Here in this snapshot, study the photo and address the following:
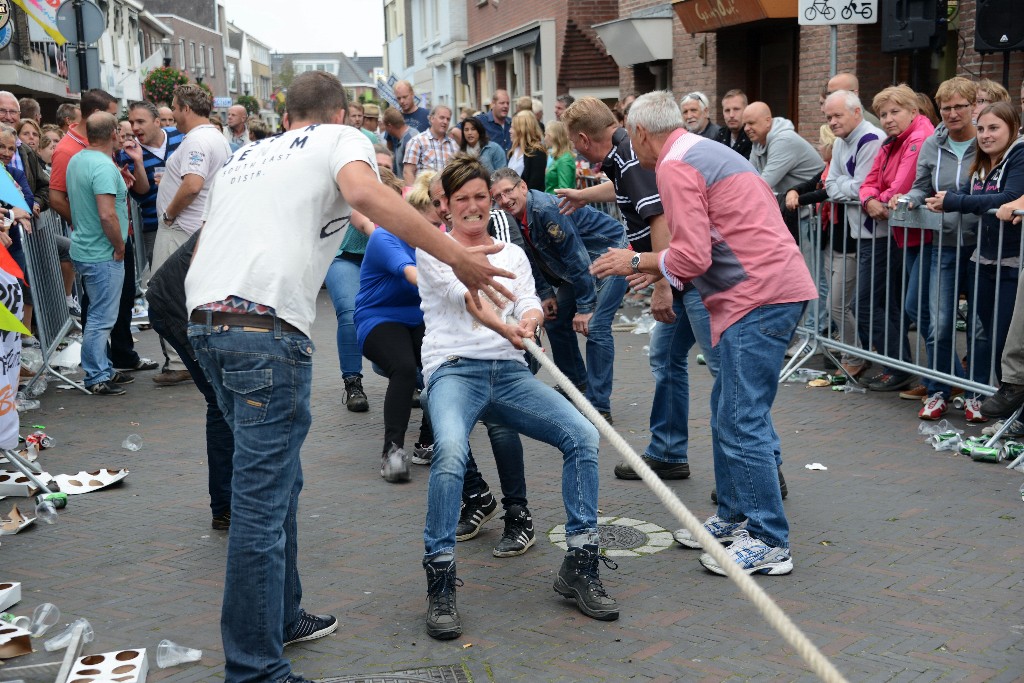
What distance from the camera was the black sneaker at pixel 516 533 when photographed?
482 centimetres

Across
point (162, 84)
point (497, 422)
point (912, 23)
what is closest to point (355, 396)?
point (497, 422)

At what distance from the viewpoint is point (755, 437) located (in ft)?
14.8

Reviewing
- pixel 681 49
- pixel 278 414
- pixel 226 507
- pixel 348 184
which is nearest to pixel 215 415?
pixel 226 507

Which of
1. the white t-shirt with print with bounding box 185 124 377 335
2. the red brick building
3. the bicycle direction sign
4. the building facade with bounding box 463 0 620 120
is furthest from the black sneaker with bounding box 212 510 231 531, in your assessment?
the building facade with bounding box 463 0 620 120

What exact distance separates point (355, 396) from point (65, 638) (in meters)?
3.85

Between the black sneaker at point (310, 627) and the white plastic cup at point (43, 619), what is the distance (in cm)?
99

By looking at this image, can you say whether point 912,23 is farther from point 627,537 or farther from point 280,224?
point 280,224

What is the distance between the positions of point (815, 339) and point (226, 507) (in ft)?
16.1

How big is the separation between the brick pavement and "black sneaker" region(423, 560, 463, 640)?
5 centimetres

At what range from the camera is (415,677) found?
3.71 metres

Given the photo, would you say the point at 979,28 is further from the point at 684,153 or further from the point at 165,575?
the point at 165,575

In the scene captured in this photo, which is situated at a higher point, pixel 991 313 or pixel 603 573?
pixel 991 313

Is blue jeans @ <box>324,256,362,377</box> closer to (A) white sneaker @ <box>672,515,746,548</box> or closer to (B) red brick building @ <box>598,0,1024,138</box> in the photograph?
(A) white sneaker @ <box>672,515,746,548</box>

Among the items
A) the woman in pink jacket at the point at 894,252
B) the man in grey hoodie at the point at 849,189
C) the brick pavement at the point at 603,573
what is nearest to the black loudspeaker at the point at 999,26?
the woman in pink jacket at the point at 894,252
